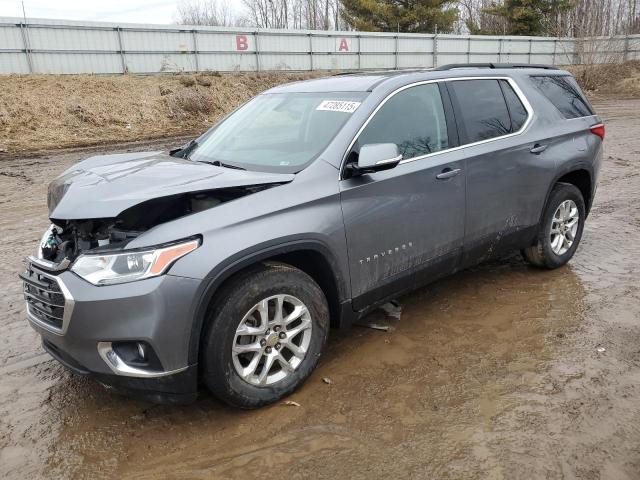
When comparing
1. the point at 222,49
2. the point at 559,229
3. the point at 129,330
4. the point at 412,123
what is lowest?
the point at 559,229

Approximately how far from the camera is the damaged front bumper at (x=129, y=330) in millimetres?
2510

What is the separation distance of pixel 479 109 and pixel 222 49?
2119 centimetres

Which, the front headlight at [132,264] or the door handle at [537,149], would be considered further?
the door handle at [537,149]

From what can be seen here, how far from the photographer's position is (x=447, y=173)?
3.70m

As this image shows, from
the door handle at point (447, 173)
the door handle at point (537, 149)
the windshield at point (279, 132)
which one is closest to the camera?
the windshield at point (279, 132)

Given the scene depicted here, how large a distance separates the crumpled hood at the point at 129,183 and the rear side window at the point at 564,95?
296 cm

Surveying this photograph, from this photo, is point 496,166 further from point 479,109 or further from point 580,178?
point 580,178

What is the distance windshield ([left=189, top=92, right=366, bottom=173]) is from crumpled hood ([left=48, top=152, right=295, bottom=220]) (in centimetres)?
21

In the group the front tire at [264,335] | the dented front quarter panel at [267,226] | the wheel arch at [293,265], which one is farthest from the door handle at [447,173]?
the front tire at [264,335]

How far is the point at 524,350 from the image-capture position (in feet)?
11.8

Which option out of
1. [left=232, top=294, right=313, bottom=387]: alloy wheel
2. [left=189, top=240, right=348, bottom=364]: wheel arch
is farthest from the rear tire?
[left=232, top=294, right=313, bottom=387]: alloy wheel

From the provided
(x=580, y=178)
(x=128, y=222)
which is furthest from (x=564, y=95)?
(x=128, y=222)

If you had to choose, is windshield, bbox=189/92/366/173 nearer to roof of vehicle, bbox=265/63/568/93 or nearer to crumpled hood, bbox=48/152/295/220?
roof of vehicle, bbox=265/63/568/93

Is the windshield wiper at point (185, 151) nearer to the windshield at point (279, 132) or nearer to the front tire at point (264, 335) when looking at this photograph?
the windshield at point (279, 132)
